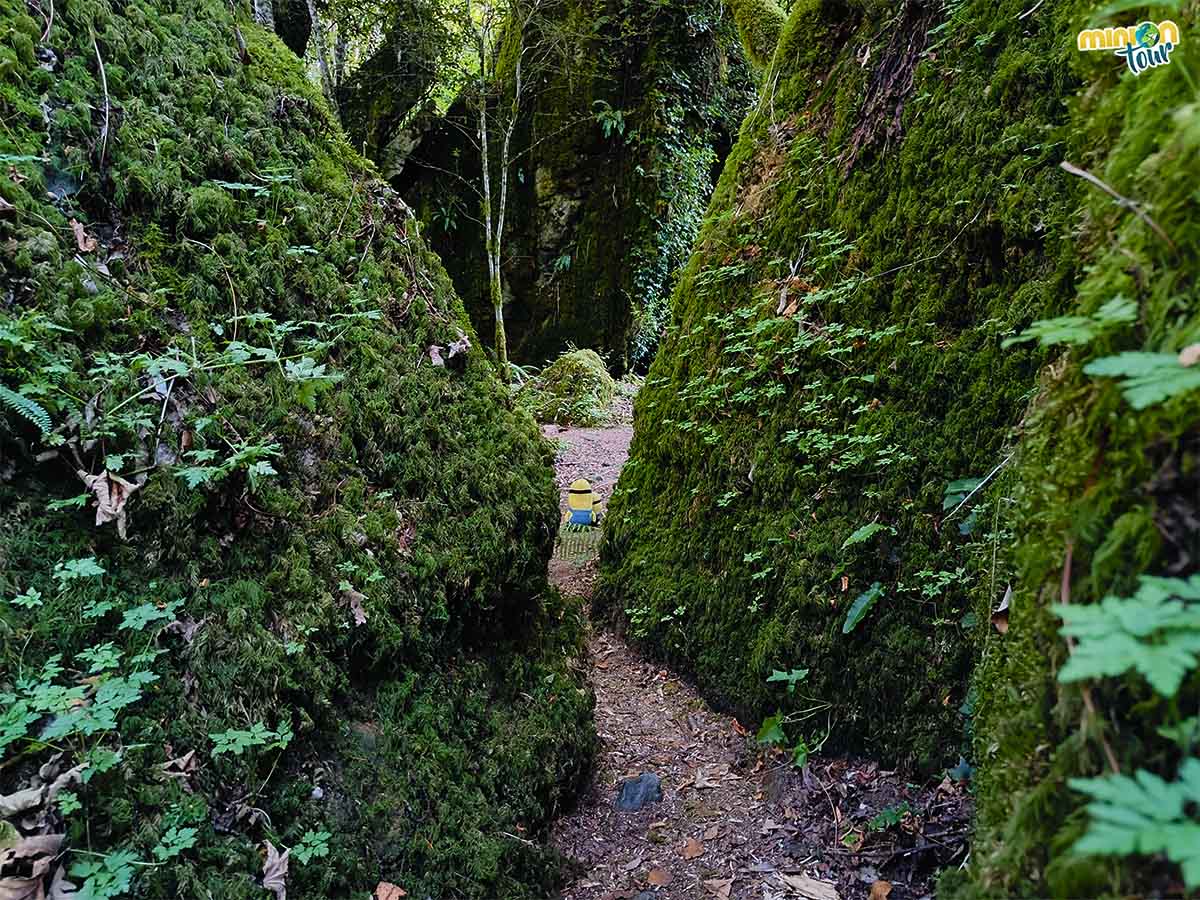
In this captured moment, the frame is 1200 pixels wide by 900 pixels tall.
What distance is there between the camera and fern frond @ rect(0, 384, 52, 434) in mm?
1930

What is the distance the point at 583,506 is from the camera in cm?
707

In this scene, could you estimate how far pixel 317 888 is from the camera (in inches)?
79.2

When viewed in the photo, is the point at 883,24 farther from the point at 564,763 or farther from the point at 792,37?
the point at 564,763

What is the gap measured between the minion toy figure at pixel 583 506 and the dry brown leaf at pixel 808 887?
4.49 metres

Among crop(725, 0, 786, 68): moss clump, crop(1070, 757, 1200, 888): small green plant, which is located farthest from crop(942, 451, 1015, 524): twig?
crop(725, 0, 786, 68): moss clump

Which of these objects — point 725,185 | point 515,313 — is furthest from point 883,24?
point 515,313

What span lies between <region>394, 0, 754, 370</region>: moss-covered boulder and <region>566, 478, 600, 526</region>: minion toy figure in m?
6.81

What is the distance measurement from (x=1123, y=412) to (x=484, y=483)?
2.68 m

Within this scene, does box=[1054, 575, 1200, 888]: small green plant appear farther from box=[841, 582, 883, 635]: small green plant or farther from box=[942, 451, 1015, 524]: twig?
box=[841, 582, 883, 635]: small green plant

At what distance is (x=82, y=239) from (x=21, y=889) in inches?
84.8

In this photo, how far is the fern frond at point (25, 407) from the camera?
193 cm

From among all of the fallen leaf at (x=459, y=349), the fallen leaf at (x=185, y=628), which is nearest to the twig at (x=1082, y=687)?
the fallen leaf at (x=185, y=628)

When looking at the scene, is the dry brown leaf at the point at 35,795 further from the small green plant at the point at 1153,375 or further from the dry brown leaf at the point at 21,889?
the small green plant at the point at 1153,375

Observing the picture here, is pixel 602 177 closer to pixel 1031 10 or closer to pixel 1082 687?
pixel 1031 10
